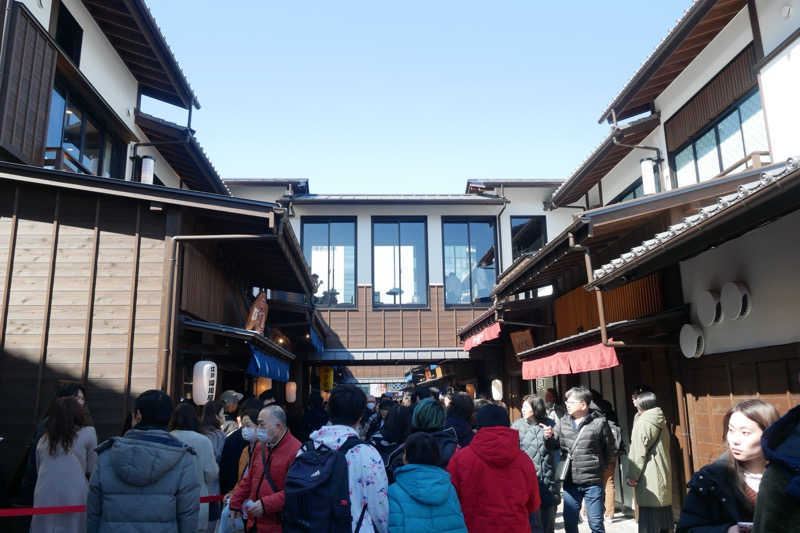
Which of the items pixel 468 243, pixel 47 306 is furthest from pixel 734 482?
pixel 468 243

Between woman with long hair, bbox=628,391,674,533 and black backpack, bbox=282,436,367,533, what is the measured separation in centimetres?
467

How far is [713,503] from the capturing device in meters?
2.93

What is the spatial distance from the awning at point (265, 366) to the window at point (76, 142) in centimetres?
469

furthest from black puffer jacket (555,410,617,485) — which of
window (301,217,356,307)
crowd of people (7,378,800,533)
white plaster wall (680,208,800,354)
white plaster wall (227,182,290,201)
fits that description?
white plaster wall (227,182,290,201)

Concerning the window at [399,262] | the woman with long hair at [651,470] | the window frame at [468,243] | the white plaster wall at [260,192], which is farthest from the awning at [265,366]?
the white plaster wall at [260,192]

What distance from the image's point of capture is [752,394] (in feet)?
23.1

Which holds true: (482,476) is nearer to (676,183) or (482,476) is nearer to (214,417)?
(214,417)

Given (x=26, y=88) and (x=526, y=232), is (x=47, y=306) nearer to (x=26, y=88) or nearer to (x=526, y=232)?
(x=26, y=88)

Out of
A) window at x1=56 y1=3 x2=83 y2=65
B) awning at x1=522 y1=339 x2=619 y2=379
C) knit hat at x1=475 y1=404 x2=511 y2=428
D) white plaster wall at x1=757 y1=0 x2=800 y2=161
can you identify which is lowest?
knit hat at x1=475 y1=404 x2=511 y2=428

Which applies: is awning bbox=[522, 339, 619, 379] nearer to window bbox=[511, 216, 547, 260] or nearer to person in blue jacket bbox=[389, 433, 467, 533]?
person in blue jacket bbox=[389, 433, 467, 533]

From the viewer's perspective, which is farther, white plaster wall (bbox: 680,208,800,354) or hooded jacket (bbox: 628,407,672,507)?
hooded jacket (bbox: 628,407,672,507)

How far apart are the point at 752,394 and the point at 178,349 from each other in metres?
7.73

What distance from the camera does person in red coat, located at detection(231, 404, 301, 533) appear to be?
4.20 m

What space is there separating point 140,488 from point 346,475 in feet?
4.40
